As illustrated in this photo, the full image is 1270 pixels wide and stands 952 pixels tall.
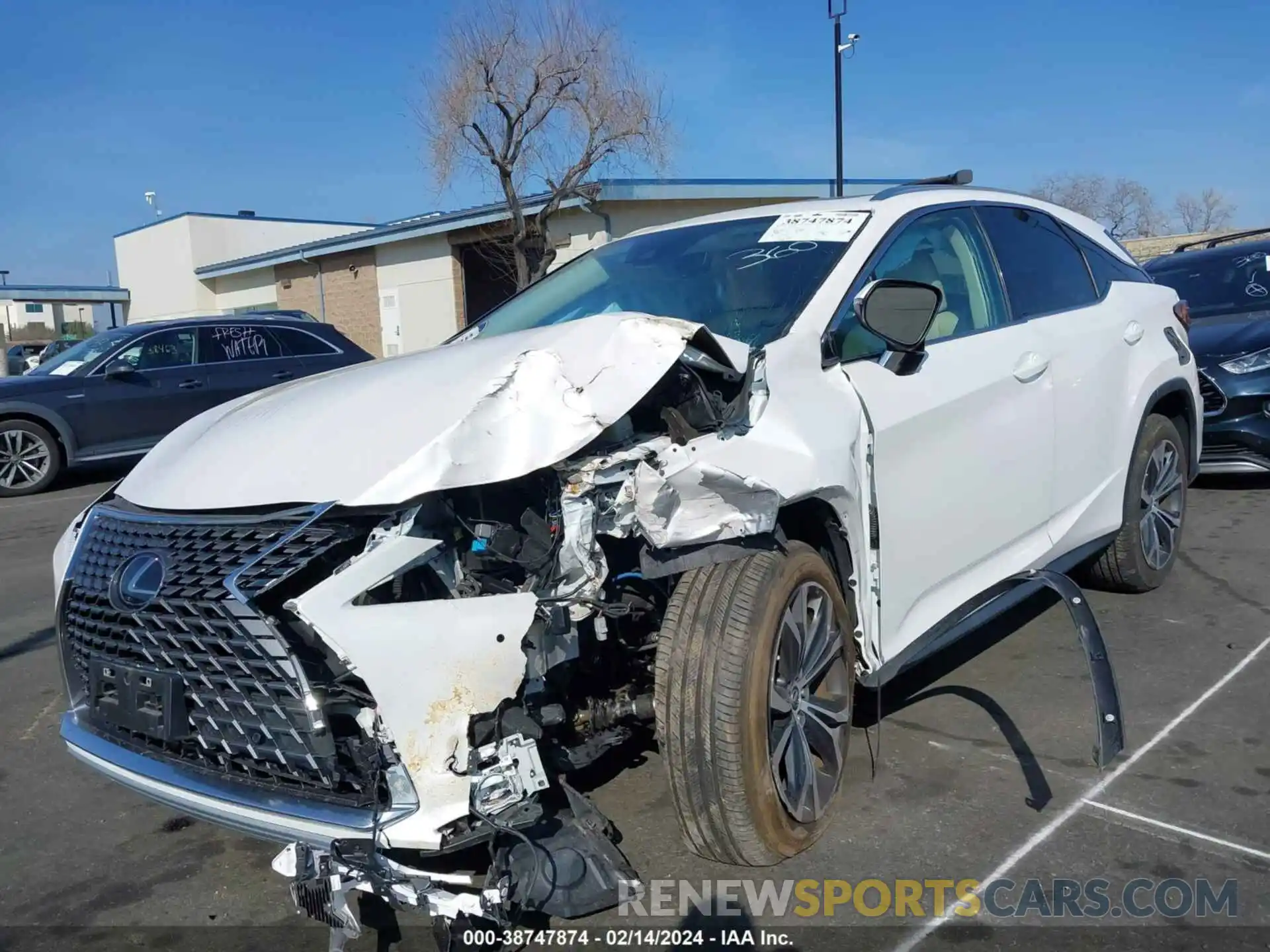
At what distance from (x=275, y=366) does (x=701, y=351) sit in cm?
975

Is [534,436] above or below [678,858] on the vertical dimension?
above

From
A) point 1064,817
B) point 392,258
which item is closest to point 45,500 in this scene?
point 1064,817

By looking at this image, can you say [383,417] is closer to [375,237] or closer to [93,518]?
[93,518]

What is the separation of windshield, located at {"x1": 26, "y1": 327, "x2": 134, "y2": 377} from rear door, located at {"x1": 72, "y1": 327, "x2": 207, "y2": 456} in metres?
0.19

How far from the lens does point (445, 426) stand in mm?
2441

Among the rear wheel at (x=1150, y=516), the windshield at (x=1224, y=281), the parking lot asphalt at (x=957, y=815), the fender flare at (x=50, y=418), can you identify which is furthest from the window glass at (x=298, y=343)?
the rear wheel at (x=1150, y=516)

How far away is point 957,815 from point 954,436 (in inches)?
46.4

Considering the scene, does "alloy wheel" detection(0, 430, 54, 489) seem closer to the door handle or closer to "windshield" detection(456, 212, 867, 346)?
"windshield" detection(456, 212, 867, 346)

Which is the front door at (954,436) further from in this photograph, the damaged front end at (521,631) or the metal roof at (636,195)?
the metal roof at (636,195)

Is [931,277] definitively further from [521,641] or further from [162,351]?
[162,351]

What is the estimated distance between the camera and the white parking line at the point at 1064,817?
8.71 ft

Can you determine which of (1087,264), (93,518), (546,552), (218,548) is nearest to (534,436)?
(546,552)

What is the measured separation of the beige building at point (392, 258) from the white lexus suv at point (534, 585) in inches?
419

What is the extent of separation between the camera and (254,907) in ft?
9.40
